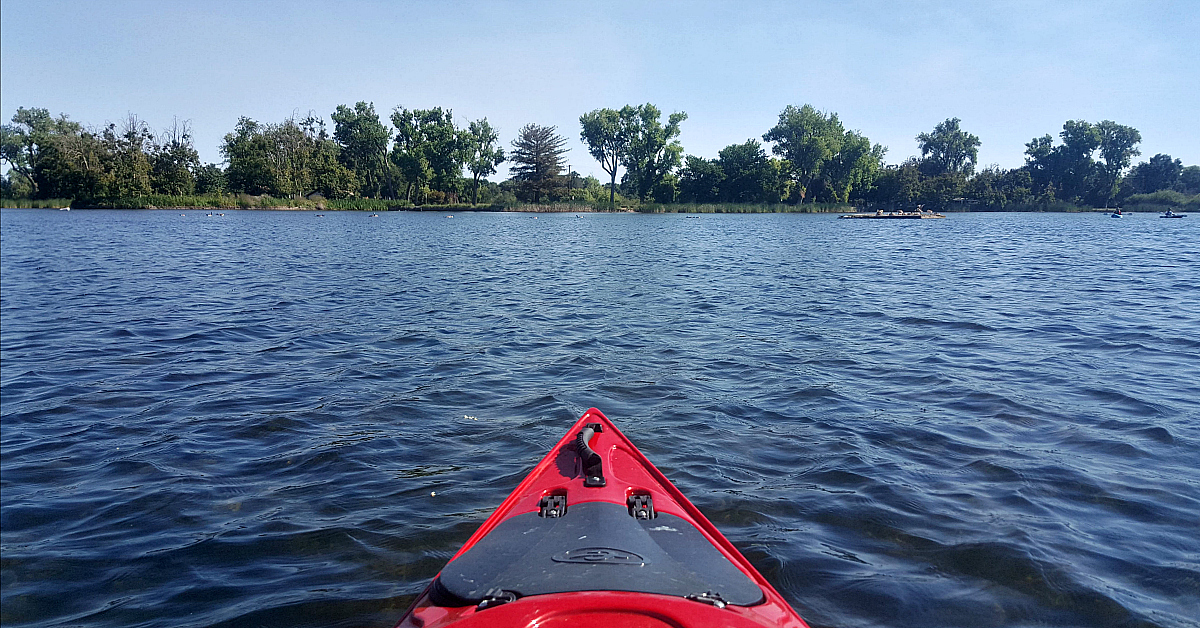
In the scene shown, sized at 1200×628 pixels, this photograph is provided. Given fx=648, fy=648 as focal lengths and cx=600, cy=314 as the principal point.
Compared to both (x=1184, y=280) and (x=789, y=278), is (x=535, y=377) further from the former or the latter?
(x=1184, y=280)

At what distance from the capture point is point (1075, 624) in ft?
9.83

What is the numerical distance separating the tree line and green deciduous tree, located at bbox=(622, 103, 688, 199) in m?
0.14

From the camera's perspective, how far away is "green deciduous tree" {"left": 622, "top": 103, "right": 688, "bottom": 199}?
3201 inches

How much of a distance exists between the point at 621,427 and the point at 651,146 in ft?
261

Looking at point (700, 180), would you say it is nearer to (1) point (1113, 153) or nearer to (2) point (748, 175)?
(2) point (748, 175)

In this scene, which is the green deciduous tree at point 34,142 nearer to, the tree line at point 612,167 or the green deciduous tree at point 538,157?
the tree line at point 612,167

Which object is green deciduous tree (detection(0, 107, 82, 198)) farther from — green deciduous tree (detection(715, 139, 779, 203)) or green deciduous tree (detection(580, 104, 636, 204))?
green deciduous tree (detection(715, 139, 779, 203))

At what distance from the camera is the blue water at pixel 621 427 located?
3303 mm

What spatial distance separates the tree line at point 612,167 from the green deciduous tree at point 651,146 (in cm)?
14

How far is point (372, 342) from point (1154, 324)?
11.6 meters

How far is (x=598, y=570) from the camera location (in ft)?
7.13

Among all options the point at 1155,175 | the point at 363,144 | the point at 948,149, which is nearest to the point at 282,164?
the point at 363,144

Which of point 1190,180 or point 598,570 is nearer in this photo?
point 598,570

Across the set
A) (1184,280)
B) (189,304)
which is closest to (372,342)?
(189,304)
